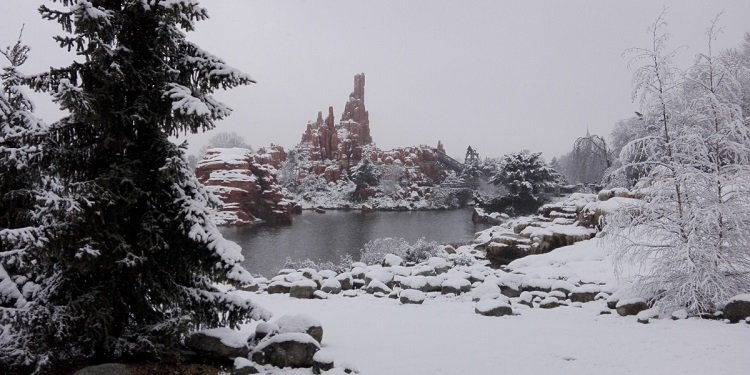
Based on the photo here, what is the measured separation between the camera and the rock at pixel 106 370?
4.10m

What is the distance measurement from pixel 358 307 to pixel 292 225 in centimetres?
2900

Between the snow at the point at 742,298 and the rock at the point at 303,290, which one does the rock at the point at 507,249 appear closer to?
the rock at the point at 303,290

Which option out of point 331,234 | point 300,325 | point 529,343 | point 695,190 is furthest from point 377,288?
point 331,234

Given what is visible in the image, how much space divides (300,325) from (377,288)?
593cm

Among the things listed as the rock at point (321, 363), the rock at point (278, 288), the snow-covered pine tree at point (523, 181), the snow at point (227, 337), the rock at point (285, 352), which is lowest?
the rock at point (278, 288)

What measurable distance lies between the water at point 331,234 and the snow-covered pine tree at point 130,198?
50.8 feet

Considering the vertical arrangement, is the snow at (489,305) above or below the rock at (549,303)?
above

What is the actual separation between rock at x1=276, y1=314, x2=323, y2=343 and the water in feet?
46.7

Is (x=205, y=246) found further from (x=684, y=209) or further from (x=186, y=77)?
(x=684, y=209)

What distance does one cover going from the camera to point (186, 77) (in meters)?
5.30

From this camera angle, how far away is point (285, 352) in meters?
5.46

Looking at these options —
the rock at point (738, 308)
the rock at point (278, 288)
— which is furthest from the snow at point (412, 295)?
the rock at point (738, 308)

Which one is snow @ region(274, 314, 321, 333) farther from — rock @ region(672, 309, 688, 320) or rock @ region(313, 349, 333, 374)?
rock @ region(672, 309, 688, 320)

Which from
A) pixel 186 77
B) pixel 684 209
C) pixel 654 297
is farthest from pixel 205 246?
pixel 684 209
